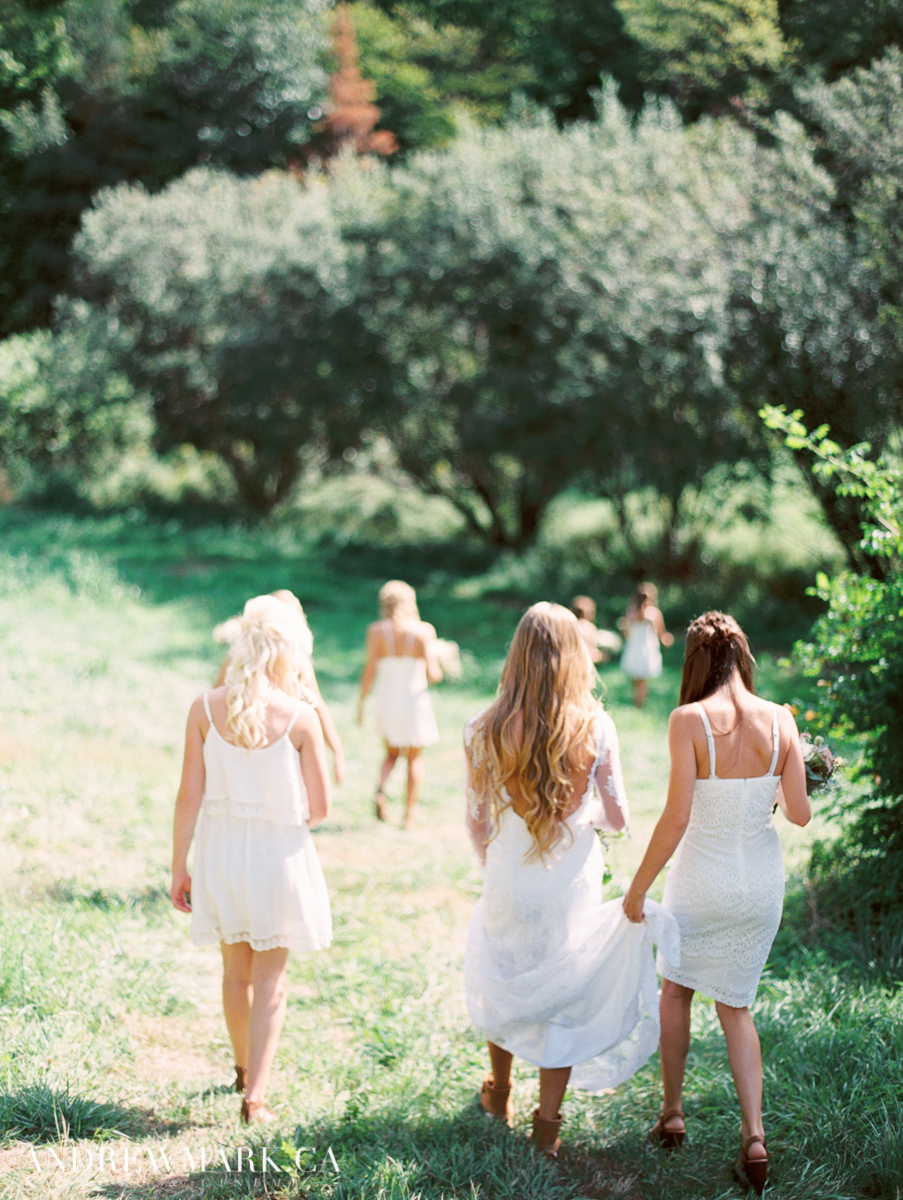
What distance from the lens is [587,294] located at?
42.6 feet

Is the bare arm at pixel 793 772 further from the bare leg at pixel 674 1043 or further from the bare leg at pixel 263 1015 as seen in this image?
the bare leg at pixel 263 1015

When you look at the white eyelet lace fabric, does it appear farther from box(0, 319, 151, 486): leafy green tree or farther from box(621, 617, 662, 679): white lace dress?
box(0, 319, 151, 486): leafy green tree

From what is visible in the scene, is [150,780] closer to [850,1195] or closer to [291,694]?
[291,694]

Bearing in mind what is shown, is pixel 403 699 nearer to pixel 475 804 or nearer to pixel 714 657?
pixel 475 804

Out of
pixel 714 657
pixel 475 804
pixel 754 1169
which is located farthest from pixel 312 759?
pixel 754 1169

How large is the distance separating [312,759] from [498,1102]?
52.7 inches

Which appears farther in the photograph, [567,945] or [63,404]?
[63,404]

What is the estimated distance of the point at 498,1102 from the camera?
331cm

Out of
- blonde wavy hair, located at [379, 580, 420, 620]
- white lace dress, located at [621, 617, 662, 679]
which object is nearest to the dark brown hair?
blonde wavy hair, located at [379, 580, 420, 620]

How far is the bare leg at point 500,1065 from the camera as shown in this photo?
10.8ft

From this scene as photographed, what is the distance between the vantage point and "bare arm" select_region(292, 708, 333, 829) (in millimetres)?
3250

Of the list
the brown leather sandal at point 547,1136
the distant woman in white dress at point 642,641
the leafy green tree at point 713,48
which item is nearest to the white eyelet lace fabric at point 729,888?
the brown leather sandal at point 547,1136

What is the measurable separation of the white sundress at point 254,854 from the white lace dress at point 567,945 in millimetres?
596

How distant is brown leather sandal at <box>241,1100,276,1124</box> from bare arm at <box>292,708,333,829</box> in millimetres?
966
